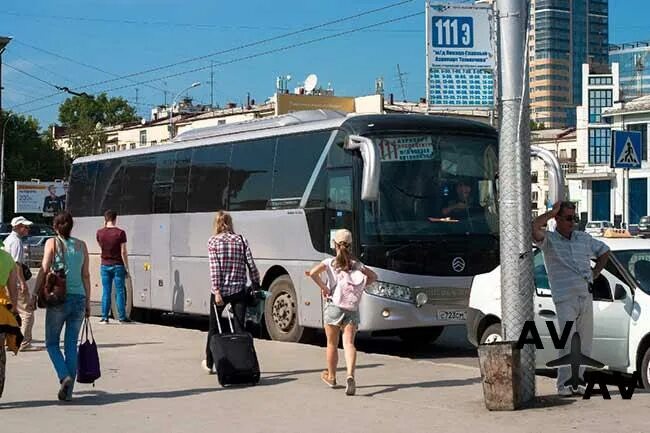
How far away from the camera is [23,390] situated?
11539mm

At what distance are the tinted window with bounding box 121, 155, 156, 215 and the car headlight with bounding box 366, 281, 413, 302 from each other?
757cm

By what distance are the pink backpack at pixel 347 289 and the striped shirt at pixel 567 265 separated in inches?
76.5

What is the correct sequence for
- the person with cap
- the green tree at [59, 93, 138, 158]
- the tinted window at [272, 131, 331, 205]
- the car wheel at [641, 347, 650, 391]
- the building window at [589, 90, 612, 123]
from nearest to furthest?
the car wheel at [641, 347, 650, 391], the person with cap, the tinted window at [272, 131, 331, 205], the building window at [589, 90, 612, 123], the green tree at [59, 93, 138, 158]

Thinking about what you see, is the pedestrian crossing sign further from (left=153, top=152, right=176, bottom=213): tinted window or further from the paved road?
(left=153, top=152, right=176, bottom=213): tinted window

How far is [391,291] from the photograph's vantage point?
14.6m

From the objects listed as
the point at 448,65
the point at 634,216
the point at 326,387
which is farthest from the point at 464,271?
the point at 634,216

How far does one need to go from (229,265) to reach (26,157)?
82384 millimetres

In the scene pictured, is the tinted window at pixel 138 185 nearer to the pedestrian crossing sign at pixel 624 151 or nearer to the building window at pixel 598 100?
the pedestrian crossing sign at pixel 624 151

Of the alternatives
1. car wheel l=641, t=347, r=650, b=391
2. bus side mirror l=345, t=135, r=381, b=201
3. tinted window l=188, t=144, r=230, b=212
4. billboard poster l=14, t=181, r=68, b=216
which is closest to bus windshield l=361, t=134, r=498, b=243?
bus side mirror l=345, t=135, r=381, b=201

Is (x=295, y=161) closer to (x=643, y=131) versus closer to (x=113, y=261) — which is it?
(x=113, y=261)

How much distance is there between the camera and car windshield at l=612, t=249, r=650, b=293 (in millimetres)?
11438

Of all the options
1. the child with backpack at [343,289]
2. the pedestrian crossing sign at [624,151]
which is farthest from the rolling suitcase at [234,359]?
the pedestrian crossing sign at [624,151]

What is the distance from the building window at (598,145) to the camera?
278ft

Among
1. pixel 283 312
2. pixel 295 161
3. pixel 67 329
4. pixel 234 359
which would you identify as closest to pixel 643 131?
pixel 295 161
